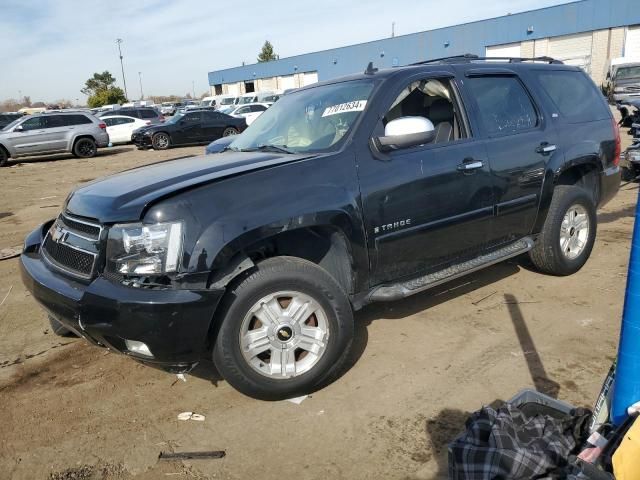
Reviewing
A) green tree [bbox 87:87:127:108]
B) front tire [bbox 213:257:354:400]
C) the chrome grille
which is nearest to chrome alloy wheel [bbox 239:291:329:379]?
front tire [bbox 213:257:354:400]

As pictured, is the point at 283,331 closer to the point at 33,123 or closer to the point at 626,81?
the point at 33,123

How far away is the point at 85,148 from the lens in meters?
19.0

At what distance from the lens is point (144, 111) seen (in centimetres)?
2431

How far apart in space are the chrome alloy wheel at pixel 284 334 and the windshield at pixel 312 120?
1.05 meters

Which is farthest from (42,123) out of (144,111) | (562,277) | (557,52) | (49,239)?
(557,52)

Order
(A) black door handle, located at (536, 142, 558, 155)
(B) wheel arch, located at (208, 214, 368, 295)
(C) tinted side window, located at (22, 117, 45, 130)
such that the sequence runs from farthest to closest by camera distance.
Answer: (C) tinted side window, located at (22, 117, 45, 130)
(A) black door handle, located at (536, 142, 558, 155)
(B) wheel arch, located at (208, 214, 368, 295)

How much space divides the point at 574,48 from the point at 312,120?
38697 mm

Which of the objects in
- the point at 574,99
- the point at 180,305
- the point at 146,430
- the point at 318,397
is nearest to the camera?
the point at 180,305

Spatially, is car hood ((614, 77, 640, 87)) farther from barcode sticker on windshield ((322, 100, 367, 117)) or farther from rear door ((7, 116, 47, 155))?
barcode sticker on windshield ((322, 100, 367, 117))

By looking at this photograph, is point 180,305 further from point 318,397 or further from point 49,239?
point 49,239

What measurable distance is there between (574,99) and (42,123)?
59.4ft

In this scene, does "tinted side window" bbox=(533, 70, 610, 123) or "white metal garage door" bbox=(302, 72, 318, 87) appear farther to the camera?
"white metal garage door" bbox=(302, 72, 318, 87)

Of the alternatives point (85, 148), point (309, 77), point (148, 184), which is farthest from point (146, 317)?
point (309, 77)

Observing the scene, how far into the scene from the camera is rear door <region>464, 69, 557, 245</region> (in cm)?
409
